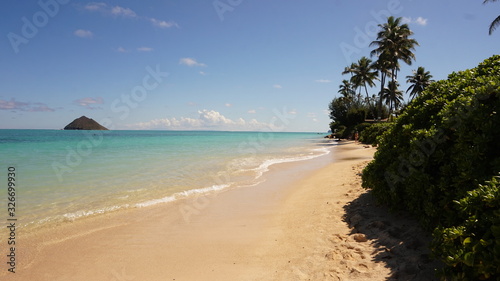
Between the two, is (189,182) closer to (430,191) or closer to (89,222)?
(89,222)

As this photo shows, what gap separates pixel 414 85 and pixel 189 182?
51953mm

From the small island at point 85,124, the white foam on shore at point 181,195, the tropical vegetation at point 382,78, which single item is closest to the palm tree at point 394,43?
the tropical vegetation at point 382,78

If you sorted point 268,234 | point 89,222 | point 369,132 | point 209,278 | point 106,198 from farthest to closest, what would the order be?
point 369,132, point 106,198, point 89,222, point 268,234, point 209,278

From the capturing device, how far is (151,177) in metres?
11.4

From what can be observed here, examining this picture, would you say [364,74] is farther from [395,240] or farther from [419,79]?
[395,240]

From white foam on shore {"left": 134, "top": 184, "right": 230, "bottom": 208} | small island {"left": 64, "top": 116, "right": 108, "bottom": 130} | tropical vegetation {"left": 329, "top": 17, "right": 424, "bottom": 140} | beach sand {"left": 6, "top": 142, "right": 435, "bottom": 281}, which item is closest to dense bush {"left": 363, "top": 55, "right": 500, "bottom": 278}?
beach sand {"left": 6, "top": 142, "right": 435, "bottom": 281}

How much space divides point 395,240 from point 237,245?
267cm

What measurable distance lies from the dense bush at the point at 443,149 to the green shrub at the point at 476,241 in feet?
1.61

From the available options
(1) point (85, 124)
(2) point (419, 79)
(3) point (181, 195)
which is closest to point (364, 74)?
(2) point (419, 79)

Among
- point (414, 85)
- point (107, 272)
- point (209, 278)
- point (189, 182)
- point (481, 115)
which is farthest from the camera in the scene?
point (414, 85)

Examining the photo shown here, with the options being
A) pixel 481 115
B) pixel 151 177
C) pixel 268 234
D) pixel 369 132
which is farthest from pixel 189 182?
pixel 369 132

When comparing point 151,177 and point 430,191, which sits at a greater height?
point 430,191

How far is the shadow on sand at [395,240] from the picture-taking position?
329 cm

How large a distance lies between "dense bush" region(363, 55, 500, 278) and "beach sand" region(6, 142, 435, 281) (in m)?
0.60
